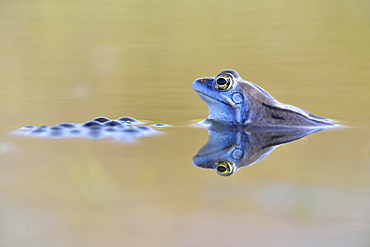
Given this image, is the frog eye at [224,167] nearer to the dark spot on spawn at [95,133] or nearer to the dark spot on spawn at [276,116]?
the dark spot on spawn at [95,133]

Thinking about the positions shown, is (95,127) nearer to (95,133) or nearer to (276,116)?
(95,133)

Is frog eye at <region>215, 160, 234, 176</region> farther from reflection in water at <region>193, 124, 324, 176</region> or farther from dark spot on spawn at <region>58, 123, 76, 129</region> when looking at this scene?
dark spot on spawn at <region>58, 123, 76, 129</region>

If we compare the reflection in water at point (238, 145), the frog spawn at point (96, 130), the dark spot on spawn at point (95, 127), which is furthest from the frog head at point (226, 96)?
the dark spot on spawn at point (95, 127)

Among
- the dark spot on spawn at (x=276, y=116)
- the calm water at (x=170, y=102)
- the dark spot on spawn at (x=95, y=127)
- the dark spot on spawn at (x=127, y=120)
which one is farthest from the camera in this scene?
the dark spot on spawn at (x=276, y=116)

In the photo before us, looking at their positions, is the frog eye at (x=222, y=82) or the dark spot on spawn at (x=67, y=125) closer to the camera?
the dark spot on spawn at (x=67, y=125)

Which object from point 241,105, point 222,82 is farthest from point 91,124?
point 241,105

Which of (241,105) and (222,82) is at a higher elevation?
(222,82)

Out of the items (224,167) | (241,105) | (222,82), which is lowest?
(224,167)

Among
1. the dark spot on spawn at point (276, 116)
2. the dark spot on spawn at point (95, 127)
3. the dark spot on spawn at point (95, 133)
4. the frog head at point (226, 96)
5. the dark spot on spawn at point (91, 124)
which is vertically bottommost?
the dark spot on spawn at point (95, 133)
